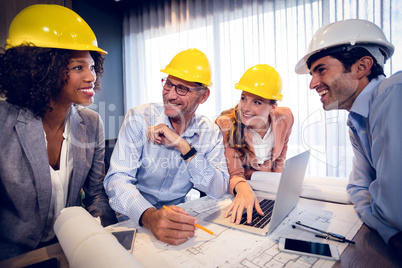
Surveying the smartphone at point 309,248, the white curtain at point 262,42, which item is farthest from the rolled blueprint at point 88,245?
the white curtain at point 262,42

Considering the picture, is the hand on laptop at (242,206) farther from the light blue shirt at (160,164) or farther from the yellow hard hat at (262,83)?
the yellow hard hat at (262,83)

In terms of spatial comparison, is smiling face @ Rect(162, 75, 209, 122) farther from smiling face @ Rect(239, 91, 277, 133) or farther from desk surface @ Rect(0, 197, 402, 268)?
desk surface @ Rect(0, 197, 402, 268)

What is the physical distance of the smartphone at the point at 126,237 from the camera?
0.90 meters

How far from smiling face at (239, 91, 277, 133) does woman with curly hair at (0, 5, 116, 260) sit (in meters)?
1.38

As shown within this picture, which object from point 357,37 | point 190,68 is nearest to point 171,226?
point 190,68

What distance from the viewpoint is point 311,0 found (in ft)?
11.2

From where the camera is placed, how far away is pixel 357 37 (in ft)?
4.55

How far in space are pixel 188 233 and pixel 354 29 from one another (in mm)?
1546

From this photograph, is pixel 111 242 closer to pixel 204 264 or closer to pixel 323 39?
pixel 204 264

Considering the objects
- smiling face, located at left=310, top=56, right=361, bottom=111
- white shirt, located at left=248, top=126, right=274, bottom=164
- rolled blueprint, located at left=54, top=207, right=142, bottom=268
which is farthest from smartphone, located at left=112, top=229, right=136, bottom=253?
white shirt, located at left=248, top=126, right=274, bottom=164

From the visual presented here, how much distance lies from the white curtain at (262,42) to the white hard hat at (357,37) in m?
2.01

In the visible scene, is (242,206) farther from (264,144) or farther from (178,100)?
(264,144)

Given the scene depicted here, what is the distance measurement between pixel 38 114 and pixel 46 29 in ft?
1.71

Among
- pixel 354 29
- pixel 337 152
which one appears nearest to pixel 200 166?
pixel 354 29
